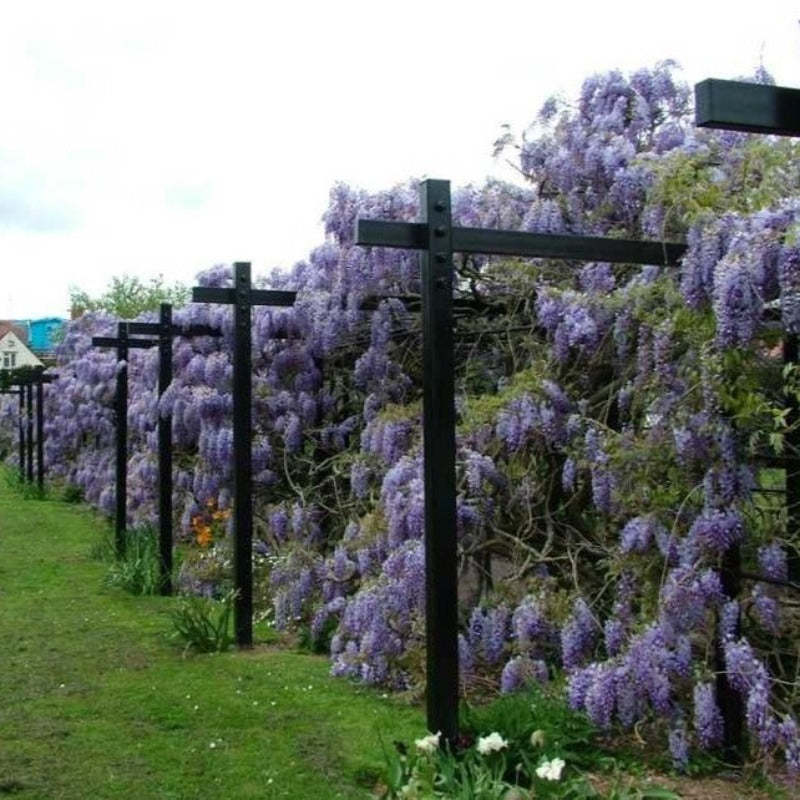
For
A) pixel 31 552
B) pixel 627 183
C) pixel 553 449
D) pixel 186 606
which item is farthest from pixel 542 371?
pixel 31 552

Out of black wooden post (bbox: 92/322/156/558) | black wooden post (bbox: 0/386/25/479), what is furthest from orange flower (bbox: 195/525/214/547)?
black wooden post (bbox: 0/386/25/479)

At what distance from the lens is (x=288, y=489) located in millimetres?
8023

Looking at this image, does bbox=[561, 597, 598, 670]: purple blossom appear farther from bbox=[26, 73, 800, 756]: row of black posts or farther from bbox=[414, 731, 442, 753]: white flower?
bbox=[414, 731, 442, 753]: white flower

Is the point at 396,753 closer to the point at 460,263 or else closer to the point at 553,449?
the point at 553,449

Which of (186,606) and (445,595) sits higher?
(445,595)

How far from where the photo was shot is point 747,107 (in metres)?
2.40

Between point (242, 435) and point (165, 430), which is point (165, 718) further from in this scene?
point (165, 430)

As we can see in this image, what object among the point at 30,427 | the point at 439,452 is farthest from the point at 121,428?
the point at 30,427

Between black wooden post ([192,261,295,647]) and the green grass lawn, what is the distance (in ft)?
0.92

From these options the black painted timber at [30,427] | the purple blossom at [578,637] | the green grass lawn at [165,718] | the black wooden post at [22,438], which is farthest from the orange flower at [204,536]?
the black wooden post at [22,438]

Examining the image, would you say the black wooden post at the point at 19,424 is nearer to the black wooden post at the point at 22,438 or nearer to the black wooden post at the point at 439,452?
the black wooden post at the point at 22,438

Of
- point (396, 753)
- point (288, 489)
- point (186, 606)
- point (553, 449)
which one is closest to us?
point (396, 753)

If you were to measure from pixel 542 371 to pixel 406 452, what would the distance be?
0.96 metres

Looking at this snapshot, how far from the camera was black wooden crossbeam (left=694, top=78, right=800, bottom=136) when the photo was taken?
7.77 ft
